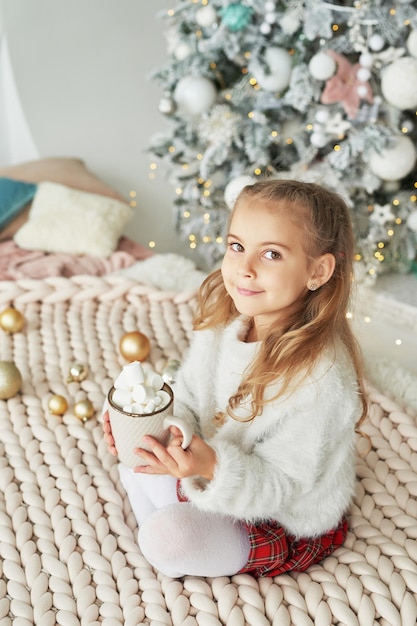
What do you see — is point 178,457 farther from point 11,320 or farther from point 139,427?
point 11,320

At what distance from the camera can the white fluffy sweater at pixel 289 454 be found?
36.3 inches

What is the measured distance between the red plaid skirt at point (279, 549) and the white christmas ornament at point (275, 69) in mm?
1234

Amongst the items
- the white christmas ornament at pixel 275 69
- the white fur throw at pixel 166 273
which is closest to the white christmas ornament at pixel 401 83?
the white christmas ornament at pixel 275 69

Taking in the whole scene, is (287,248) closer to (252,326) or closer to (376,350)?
(252,326)

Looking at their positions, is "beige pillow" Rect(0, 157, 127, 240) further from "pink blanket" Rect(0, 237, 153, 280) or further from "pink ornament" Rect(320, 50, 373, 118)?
"pink ornament" Rect(320, 50, 373, 118)

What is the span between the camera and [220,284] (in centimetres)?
115

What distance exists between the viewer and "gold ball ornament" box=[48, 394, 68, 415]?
4.37 feet

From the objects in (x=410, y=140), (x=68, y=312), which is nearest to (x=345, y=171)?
(x=410, y=140)

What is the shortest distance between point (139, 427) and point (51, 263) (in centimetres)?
111

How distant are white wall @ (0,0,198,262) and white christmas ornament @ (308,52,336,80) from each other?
840mm

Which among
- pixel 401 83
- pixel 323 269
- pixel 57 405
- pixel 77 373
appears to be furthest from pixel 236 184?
pixel 323 269

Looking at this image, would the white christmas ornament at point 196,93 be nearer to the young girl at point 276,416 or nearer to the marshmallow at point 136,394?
Result: the young girl at point 276,416

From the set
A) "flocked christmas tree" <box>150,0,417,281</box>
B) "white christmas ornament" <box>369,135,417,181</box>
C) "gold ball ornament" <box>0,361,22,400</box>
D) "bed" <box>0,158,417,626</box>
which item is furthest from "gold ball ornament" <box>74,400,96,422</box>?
"white christmas ornament" <box>369,135,417,181</box>

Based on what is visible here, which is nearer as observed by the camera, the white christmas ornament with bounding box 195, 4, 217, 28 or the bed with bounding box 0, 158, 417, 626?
the bed with bounding box 0, 158, 417, 626
